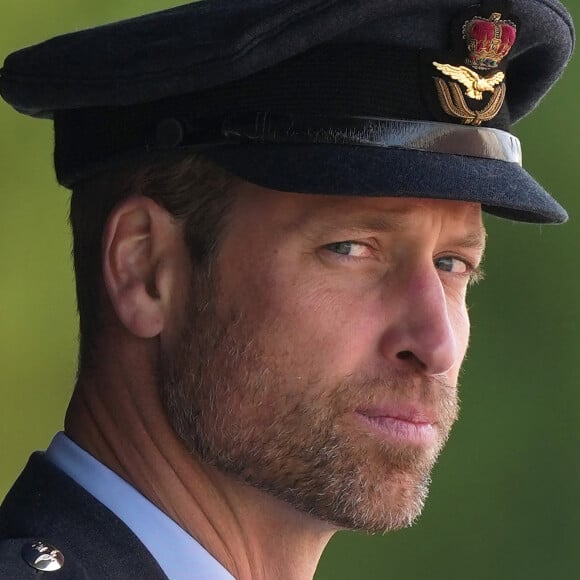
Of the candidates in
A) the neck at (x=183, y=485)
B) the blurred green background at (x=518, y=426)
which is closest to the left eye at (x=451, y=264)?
the neck at (x=183, y=485)

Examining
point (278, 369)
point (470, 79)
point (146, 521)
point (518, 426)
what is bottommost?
point (518, 426)

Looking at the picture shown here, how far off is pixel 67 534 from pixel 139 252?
0.36 metres

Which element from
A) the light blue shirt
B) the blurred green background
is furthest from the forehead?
the blurred green background

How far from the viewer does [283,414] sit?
1.72 m

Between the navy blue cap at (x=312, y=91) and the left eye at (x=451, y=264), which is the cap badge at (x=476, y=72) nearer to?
the navy blue cap at (x=312, y=91)

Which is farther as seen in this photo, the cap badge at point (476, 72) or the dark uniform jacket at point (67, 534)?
the cap badge at point (476, 72)

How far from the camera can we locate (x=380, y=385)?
67.8 inches

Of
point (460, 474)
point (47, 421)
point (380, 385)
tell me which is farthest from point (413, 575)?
point (380, 385)

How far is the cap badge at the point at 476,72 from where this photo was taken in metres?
1.73

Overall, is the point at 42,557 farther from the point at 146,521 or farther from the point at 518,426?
the point at 518,426

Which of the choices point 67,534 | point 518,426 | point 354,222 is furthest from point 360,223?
point 518,426

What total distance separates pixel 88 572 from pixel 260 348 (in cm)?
33

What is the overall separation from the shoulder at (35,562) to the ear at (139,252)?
1.04ft

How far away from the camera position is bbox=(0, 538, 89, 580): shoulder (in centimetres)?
152
